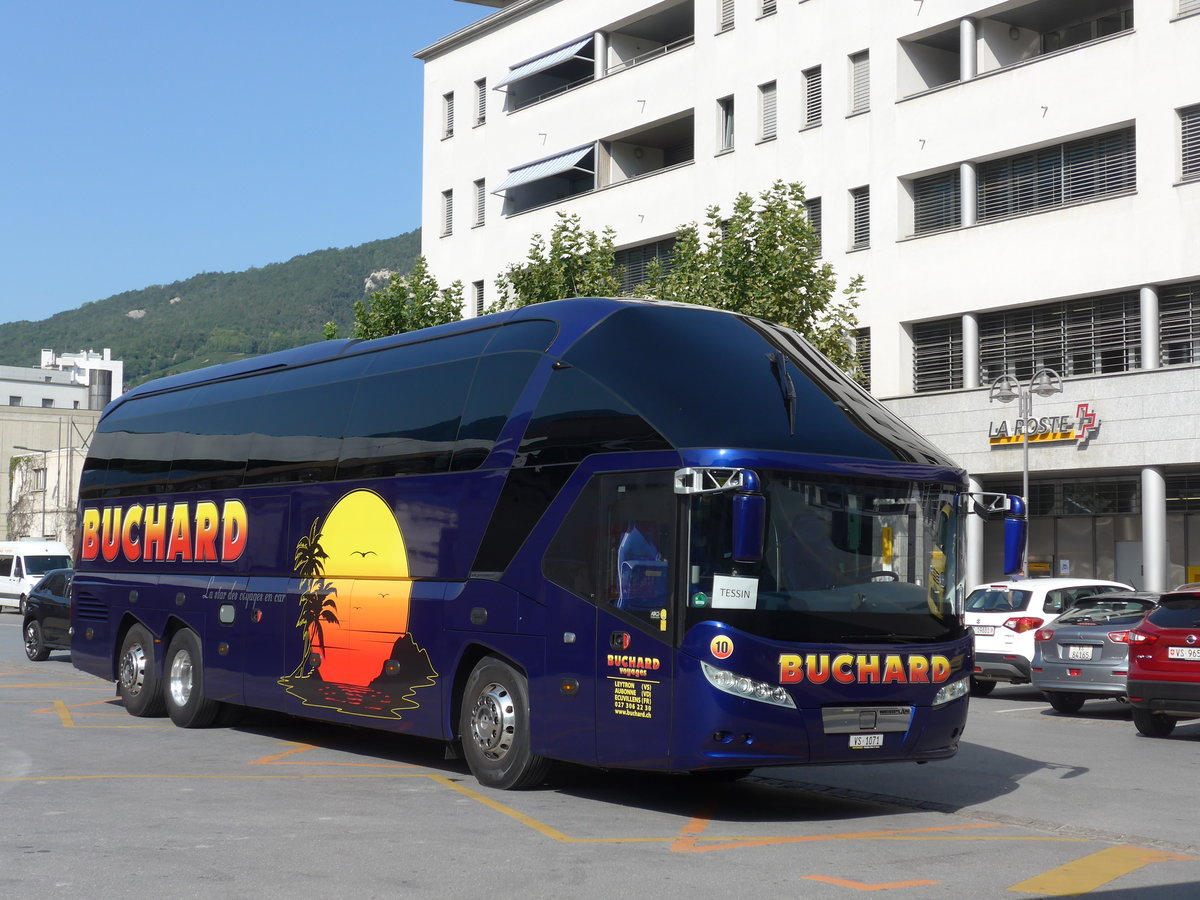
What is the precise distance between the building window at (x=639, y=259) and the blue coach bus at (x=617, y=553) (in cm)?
2862

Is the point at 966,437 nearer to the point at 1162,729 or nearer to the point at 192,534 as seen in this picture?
the point at 1162,729

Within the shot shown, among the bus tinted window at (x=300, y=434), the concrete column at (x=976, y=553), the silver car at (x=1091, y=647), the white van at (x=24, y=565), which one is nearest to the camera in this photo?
the bus tinted window at (x=300, y=434)

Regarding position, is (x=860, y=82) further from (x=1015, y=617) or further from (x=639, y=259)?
(x=1015, y=617)

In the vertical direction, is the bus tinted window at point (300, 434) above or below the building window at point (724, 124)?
below

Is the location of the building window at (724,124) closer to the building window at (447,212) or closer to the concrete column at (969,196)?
the concrete column at (969,196)

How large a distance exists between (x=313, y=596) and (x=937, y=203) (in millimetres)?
25327

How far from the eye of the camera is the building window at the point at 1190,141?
30181 mm

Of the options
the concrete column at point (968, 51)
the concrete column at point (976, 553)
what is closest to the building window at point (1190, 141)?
the concrete column at point (968, 51)

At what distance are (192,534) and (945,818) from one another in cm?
928

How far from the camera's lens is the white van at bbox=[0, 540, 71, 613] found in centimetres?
4369

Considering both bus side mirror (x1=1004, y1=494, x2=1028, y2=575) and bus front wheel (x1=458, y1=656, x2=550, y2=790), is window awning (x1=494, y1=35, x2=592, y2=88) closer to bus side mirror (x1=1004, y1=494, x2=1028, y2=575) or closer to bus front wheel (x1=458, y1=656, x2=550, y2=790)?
bus side mirror (x1=1004, y1=494, x2=1028, y2=575)

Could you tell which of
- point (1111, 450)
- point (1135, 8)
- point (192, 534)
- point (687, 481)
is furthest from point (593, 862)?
point (1135, 8)

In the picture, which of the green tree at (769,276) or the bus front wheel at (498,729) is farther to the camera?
the green tree at (769,276)

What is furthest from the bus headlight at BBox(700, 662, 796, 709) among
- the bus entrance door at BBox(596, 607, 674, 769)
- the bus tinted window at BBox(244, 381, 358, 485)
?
the bus tinted window at BBox(244, 381, 358, 485)
